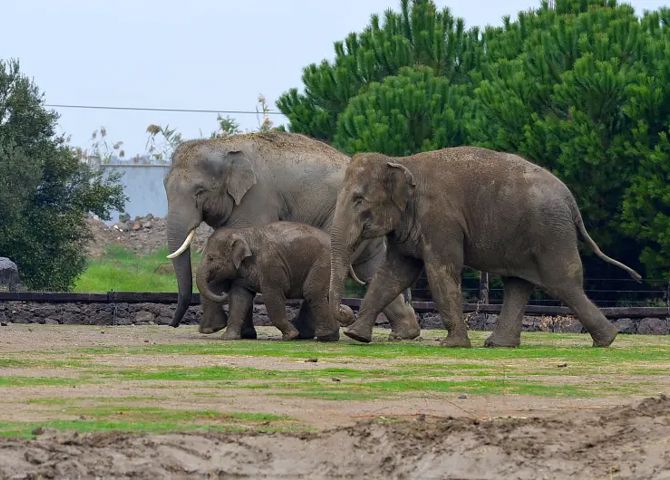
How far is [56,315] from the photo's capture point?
29719mm

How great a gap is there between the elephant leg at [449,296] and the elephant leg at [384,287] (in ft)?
1.84

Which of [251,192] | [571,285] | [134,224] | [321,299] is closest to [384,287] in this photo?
[321,299]

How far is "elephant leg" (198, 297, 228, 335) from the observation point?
82.7 ft

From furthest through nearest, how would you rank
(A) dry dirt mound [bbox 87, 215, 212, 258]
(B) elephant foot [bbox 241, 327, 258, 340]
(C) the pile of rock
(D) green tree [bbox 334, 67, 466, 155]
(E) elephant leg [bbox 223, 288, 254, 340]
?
(C) the pile of rock < (A) dry dirt mound [bbox 87, 215, 212, 258] < (D) green tree [bbox 334, 67, 466, 155] < (B) elephant foot [bbox 241, 327, 258, 340] < (E) elephant leg [bbox 223, 288, 254, 340]

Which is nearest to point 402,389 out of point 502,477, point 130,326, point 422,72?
point 502,477

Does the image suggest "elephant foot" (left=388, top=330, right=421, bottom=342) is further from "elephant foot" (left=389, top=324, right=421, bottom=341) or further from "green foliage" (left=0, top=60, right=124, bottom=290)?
"green foliage" (left=0, top=60, right=124, bottom=290)

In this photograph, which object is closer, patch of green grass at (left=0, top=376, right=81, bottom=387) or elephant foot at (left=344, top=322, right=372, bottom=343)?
patch of green grass at (left=0, top=376, right=81, bottom=387)

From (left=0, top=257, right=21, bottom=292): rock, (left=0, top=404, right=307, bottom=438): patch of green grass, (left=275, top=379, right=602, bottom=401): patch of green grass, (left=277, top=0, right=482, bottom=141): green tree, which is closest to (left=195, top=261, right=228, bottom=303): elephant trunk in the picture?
(left=275, top=379, right=602, bottom=401): patch of green grass

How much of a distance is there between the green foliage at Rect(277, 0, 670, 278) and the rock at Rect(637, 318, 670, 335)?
8756mm

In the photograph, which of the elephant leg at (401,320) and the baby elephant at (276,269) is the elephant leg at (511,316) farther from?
the elephant leg at (401,320)

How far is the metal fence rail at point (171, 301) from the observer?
96.3 feet

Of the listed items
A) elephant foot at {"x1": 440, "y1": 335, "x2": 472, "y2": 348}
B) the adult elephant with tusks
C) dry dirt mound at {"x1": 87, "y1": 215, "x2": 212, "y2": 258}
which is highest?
dry dirt mound at {"x1": 87, "y1": 215, "x2": 212, "y2": 258}

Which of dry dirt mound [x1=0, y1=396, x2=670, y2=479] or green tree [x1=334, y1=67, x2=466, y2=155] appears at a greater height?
green tree [x1=334, y1=67, x2=466, y2=155]

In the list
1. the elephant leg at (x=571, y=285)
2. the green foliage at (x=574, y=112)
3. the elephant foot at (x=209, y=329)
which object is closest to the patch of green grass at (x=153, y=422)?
the elephant leg at (x=571, y=285)
